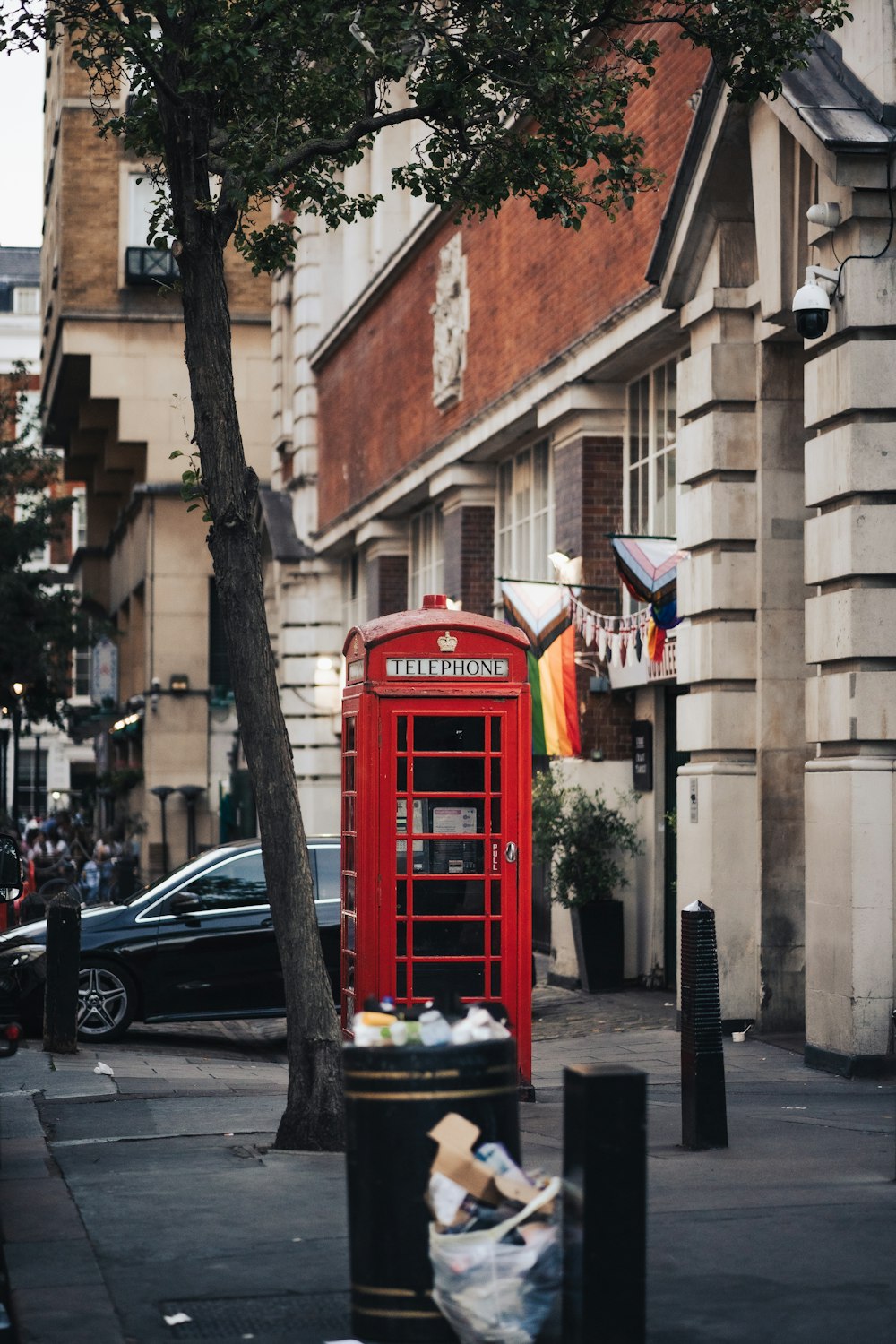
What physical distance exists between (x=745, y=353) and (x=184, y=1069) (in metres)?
6.70

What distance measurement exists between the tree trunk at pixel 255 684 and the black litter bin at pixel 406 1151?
3632 mm

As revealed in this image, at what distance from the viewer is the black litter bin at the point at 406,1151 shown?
19.6 feet

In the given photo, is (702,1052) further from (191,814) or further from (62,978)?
(191,814)

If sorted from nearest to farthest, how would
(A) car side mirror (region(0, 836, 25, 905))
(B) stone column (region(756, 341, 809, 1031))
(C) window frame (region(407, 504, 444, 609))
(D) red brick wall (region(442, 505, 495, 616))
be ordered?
(A) car side mirror (region(0, 836, 25, 905)) → (B) stone column (region(756, 341, 809, 1031)) → (D) red brick wall (region(442, 505, 495, 616)) → (C) window frame (region(407, 504, 444, 609))

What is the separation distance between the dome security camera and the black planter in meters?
7.17

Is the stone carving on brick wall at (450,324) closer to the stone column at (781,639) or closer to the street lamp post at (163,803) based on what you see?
the stone column at (781,639)

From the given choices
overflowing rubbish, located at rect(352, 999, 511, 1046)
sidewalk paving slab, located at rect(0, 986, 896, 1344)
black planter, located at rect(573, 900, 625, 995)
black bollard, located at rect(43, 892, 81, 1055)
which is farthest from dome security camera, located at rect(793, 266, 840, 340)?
overflowing rubbish, located at rect(352, 999, 511, 1046)

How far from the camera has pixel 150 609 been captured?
147 ft

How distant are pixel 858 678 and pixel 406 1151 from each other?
23.4ft

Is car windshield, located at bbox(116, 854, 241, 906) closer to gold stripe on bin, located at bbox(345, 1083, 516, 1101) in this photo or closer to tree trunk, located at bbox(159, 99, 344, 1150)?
tree trunk, located at bbox(159, 99, 344, 1150)

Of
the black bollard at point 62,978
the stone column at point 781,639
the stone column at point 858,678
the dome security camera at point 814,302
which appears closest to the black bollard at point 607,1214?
the stone column at point 858,678

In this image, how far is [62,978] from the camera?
14258 millimetres

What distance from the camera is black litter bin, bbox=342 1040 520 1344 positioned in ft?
19.6

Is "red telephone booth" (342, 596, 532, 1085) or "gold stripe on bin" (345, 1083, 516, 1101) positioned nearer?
"gold stripe on bin" (345, 1083, 516, 1101)
